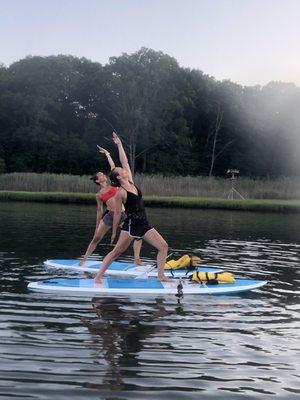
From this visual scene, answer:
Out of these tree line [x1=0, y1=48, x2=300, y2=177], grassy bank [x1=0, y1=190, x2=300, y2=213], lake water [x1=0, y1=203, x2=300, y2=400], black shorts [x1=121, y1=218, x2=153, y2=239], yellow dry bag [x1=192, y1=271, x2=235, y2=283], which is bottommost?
lake water [x1=0, y1=203, x2=300, y2=400]

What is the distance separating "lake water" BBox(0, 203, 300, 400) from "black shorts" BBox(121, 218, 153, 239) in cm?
119

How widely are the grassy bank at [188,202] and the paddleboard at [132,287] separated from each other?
1053 inches

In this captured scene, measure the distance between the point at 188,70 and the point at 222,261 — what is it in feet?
204

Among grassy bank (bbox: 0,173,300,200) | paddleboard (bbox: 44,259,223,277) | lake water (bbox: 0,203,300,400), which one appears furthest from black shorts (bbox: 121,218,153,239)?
grassy bank (bbox: 0,173,300,200)

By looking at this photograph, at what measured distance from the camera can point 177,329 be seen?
334 inches

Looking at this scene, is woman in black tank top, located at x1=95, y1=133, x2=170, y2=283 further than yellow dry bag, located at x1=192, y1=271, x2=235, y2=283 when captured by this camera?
No

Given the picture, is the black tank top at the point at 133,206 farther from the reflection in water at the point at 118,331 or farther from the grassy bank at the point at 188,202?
the grassy bank at the point at 188,202

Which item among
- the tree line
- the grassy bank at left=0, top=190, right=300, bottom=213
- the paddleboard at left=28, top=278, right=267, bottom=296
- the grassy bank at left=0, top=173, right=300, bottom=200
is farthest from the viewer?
the tree line

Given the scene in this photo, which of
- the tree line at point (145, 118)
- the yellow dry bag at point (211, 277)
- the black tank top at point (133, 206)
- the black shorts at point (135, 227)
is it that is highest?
the tree line at point (145, 118)

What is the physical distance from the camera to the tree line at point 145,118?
6794cm

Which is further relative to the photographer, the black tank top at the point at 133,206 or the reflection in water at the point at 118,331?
the black tank top at the point at 133,206

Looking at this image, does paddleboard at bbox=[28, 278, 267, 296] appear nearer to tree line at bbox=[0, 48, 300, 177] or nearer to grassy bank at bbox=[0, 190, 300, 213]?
grassy bank at bbox=[0, 190, 300, 213]

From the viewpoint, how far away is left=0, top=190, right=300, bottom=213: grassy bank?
124ft

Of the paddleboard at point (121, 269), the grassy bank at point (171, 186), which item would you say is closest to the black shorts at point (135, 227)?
the paddleboard at point (121, 269)
